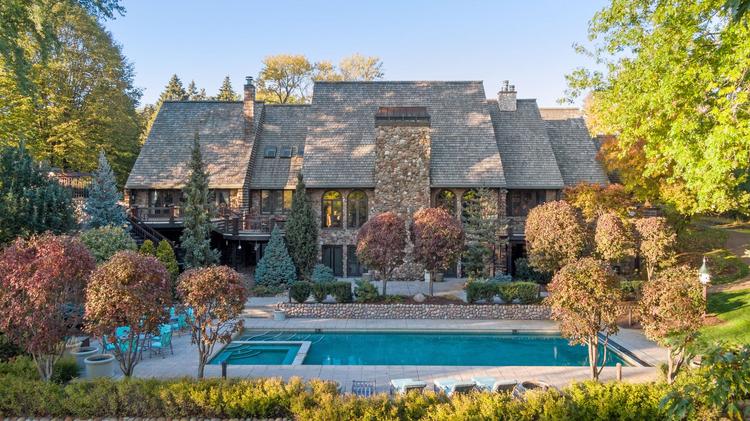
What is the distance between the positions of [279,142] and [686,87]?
20974 mm

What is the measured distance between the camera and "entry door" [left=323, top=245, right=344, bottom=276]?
86.9ft

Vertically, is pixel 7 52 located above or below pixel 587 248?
above

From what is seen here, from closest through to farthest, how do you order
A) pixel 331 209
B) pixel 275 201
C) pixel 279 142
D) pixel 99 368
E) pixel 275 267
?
pixel 99 368 → pixel 275 267 → pixel 331 209 → pixel 275 201 → pixel 279 142

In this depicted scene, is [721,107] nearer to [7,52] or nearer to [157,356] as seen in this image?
[157,356]

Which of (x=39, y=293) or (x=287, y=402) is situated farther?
(x=39, y=293)

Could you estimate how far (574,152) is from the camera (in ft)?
95.7

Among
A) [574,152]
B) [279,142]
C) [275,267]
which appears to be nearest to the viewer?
[275,267]

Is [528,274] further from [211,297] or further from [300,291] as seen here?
[211,297]

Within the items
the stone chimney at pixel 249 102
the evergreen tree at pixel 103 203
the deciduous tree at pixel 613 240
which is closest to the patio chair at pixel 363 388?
the deciduous tree at pixel 613 240

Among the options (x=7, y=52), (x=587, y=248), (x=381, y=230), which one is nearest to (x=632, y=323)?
(x=587, y=248)

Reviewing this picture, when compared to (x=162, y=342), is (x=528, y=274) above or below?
above

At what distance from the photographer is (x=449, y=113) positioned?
29.2m

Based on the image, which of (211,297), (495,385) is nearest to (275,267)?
(211,297)

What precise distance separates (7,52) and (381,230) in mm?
13735
